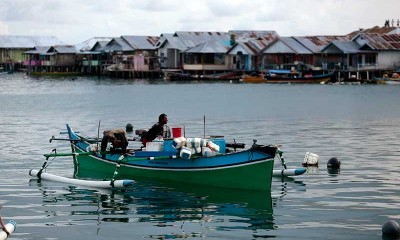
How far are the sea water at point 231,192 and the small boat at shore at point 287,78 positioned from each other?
47.6 meters

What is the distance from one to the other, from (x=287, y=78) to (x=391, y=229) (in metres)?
94.7

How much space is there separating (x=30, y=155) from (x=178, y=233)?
55.7 ft

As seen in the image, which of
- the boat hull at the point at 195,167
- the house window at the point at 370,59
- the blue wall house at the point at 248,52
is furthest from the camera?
the blue wall house at the point at 248,52

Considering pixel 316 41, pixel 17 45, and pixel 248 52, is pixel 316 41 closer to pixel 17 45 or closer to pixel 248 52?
pixel 248 52

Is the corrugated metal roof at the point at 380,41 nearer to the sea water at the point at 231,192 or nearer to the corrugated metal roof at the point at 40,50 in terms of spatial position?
the sea water at the point at 231,192

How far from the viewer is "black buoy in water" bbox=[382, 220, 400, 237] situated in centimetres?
A: 1981

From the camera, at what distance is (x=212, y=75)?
12544 cm

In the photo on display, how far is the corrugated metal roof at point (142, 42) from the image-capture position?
455 feet

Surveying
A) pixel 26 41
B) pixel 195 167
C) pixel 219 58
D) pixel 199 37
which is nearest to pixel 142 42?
pixel 199 37

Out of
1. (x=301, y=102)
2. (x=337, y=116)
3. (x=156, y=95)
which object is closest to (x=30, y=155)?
(x=337, y=116)

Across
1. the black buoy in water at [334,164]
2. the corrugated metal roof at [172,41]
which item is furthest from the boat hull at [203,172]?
the corrugated metal roof at [172,41]

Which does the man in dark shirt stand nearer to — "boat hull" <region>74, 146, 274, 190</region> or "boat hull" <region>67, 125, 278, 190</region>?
"boat hull" <region>67, 125, 278, 190</region>

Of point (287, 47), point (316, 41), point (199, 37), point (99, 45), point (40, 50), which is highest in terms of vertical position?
point (199, 37)

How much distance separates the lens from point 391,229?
19.9 metres
